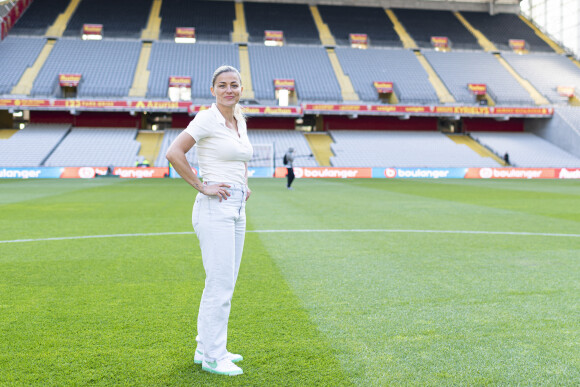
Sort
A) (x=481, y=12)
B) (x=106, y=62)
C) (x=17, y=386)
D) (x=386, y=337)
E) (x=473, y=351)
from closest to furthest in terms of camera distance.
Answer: (x=17, y=386) < (x=473, y=351) < (x=386, y=337) < (x=106, y=62) < (x=481, y=12)

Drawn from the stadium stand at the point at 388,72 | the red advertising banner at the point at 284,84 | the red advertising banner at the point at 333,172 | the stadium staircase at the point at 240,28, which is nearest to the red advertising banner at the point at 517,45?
the stadium stand at the point at 388,72

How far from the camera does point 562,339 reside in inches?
155

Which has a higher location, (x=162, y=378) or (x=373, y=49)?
(x=373, y=49)

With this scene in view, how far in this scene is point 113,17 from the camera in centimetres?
5159

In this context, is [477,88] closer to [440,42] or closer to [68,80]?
[440,42]

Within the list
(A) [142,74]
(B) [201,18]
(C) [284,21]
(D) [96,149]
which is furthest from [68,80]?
(C) [284,21]

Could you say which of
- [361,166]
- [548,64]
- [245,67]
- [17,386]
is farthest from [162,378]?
[548,64]

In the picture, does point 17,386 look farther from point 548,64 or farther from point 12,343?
point 548,64

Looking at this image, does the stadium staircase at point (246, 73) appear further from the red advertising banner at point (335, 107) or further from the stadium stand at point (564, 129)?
the stadium stand at point (564, 129)

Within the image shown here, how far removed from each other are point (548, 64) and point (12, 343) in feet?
190

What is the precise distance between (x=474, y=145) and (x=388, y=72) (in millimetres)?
11185

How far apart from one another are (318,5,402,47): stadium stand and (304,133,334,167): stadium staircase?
12.7m

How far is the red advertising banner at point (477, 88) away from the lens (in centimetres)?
4772

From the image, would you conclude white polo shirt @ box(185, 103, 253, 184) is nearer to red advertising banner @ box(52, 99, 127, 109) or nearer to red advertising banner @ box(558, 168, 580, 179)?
red advertising banner @ box(558, 168, 580, 179)
